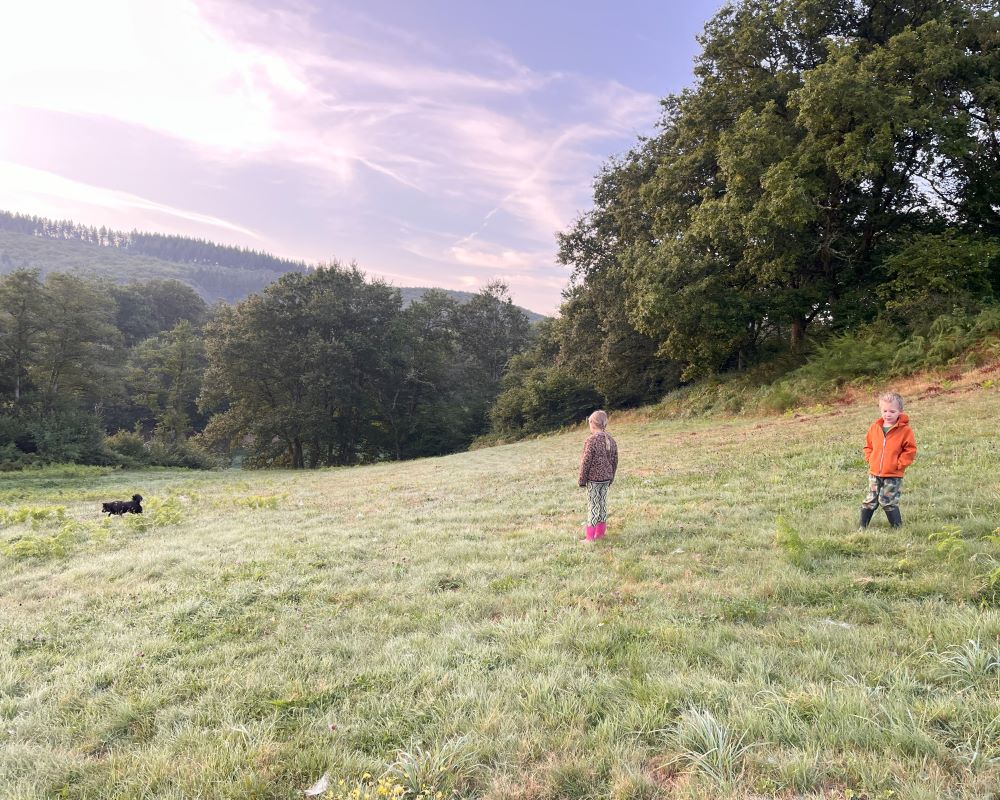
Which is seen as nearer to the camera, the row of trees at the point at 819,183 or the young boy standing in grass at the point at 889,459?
the young boy standing in grass at the point at 889,459

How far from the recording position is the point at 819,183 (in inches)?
750

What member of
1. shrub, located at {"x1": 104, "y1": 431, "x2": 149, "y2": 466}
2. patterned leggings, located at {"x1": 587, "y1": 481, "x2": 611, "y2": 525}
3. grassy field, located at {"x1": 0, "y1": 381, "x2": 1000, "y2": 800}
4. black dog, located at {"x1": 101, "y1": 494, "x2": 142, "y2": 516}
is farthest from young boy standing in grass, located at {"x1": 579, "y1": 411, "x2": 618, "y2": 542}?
shrub, located at {"x1": 104, "y1": 431, "x2": 149, "y2": 466}

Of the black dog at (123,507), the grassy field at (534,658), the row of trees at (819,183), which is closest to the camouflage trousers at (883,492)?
the grassy field at (534,658)

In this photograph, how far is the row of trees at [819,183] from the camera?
706 inches

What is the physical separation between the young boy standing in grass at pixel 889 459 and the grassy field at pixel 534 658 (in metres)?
0.27

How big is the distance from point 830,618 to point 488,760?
119 inches

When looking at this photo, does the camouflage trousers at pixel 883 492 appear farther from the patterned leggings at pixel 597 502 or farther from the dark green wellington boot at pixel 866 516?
the patterned leggings at pixel 597 502

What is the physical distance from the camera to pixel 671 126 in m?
27.5

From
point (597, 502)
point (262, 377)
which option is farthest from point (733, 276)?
point (262, 377)

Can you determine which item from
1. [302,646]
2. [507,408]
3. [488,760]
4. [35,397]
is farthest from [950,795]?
[35,397]

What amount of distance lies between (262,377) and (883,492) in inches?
1547

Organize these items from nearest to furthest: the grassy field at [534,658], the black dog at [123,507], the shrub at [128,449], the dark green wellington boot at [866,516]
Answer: the grassy field at [534,658] < the dark green wellington boot at [866,516] < the black dog at [123,507] < the shrub at [128,449]

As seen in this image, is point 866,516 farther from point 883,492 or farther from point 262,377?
point 262,377

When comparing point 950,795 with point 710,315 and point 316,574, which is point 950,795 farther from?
point 710,315
